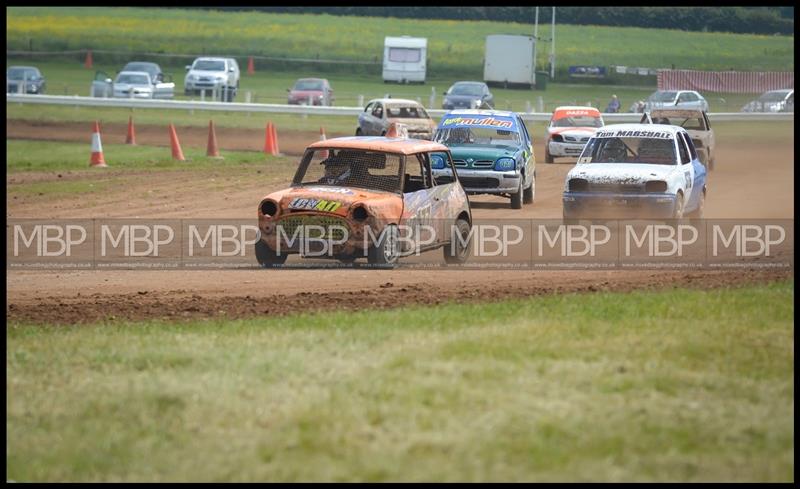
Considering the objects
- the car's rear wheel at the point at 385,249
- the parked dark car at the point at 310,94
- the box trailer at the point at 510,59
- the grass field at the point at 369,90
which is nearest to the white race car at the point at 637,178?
the car's rear wheel at the point at 385,249

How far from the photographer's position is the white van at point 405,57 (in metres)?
A: 66.6

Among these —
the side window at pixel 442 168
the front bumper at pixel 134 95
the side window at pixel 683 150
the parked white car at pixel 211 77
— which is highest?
the parked white car at pixel 211 77

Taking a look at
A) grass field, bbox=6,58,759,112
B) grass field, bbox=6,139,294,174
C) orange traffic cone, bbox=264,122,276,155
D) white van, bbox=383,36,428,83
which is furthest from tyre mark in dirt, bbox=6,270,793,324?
white van, bbox=383,36,428,83

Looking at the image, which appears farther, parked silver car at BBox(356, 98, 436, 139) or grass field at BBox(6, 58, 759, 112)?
grass field at BBox(6, 58, 759, 112)

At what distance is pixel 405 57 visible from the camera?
66938mm

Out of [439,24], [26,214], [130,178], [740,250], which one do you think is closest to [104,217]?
[26,214]

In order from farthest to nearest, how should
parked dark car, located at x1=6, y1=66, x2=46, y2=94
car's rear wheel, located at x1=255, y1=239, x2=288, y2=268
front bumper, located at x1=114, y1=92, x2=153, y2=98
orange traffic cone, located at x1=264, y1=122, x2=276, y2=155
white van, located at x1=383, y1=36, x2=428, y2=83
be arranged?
white van, located at x1=383, y1=36, x2=428, y2=83 → parked dark car, located at x1=6, y1=66, x2=46, y2=94 → front bumper, located at x1=114, y1=92, x2=153, y2=98 → orange traffic cone, located at x1=264, y1=122, x2=276, y2=155 → car's rear wheel, located at x1=255, y1=239, x2=288, y2=268

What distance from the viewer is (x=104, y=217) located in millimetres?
18922

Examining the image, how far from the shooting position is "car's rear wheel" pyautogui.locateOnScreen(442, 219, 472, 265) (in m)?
14.7

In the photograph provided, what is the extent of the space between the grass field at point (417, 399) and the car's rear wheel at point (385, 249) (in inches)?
128

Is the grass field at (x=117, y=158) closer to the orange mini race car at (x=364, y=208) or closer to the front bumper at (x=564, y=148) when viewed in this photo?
the front bumper at (x=564, y=148)

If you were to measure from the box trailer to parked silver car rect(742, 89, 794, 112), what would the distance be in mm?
18091

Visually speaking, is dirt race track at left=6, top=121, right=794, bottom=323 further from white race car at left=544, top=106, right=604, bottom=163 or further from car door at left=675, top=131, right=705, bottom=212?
white race car at left=544, top=106, right=604, bottom=163
